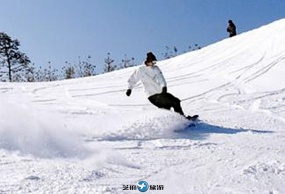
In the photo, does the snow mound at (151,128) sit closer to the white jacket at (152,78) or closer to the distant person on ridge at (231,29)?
the white jacket at (152,78)

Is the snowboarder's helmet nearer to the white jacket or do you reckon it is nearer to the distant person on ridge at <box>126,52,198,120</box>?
the distant person on ridge at <box>126,52,198,120</box>

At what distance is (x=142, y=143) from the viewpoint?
7.43 meters

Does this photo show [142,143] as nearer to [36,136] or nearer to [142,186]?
[36,136]

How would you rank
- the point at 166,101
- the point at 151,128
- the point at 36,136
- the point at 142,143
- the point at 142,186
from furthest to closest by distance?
the point at 166,101 → the point at 151,128 → the point at 142,143 → the point at 36,136 → the point at 142,186

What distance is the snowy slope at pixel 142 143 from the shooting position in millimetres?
5281

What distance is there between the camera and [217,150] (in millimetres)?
6902

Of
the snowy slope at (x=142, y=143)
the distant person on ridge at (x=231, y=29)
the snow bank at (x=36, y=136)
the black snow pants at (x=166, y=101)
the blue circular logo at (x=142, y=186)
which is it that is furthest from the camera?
the distant person on ridge at (x=231, y=29)

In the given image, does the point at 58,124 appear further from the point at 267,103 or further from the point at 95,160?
the point at 267,103

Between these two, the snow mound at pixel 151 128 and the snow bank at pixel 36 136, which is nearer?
the snow bank at pixel 36 136

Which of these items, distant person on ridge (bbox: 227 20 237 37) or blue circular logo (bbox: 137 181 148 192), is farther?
distant person on ridge (bbox: 227 20 237 37)

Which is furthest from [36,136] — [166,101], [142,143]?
[166,101]

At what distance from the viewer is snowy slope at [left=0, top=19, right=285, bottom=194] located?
528cm

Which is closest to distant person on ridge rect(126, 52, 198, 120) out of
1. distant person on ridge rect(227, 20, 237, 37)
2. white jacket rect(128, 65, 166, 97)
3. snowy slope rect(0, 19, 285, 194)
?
white jacket rect(128, 65, 166, 97)

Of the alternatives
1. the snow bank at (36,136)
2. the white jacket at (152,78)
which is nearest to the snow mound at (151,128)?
the white jacket at (152,78)
